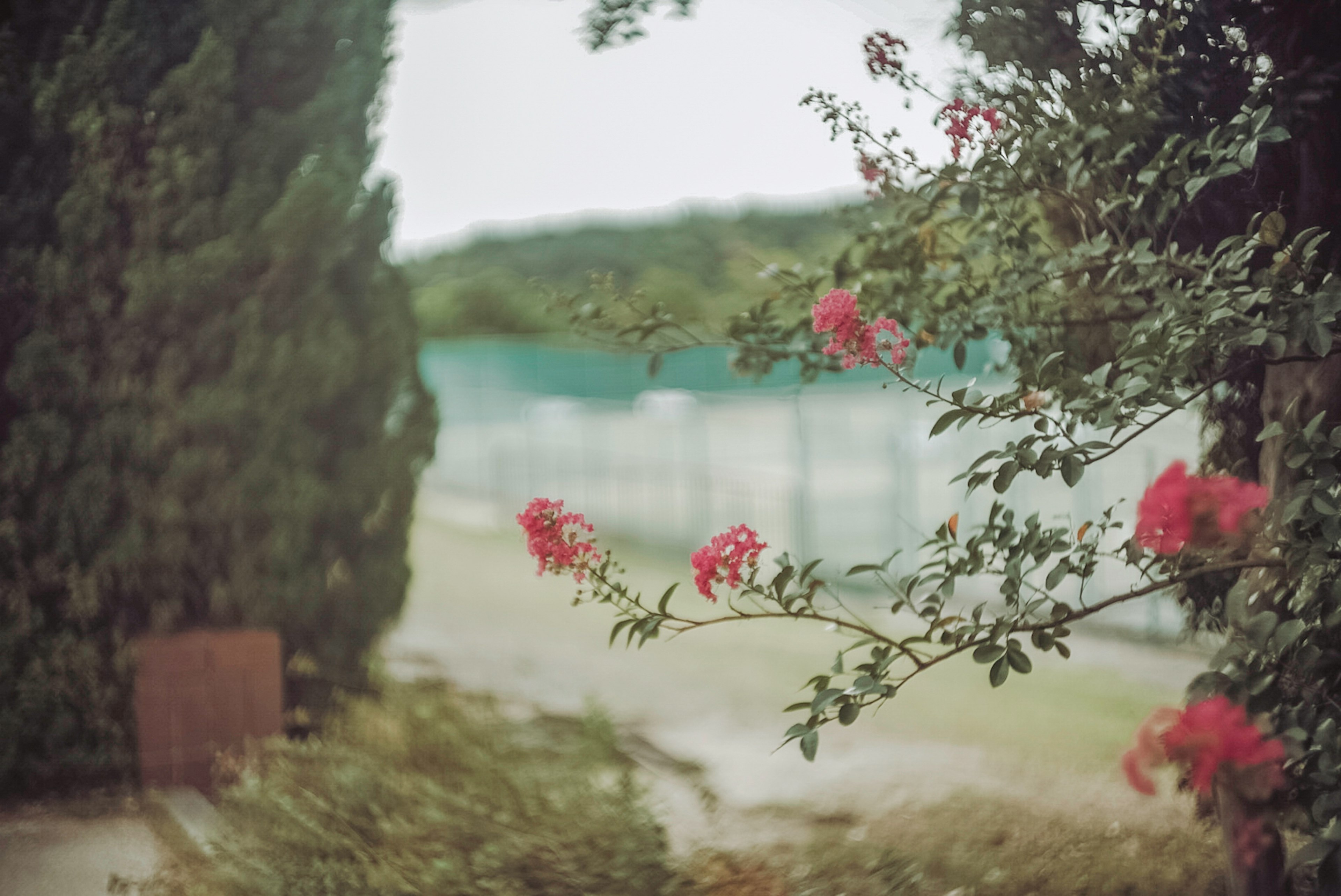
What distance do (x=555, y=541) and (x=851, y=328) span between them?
2.60ft

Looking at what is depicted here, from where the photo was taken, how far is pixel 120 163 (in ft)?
12.7

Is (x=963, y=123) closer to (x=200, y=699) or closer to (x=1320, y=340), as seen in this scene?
(x=1320, y=340)

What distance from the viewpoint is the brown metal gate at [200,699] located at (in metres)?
3.89

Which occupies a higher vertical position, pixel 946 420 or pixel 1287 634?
pixel 946 420

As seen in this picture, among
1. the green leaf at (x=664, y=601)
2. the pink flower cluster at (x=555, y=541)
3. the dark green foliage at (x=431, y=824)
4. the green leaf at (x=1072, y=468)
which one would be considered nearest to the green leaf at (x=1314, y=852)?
the green leaf at (x=1072, y=468)

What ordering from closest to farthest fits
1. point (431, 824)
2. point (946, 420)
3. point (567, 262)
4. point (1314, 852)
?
point (1314, 852)
point (946, 420)
point (431, 824)
point (567, 262)

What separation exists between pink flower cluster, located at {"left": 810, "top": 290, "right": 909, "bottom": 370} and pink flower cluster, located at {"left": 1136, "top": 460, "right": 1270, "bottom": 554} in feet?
1.93

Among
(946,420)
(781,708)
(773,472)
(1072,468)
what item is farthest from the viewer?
(773,472)

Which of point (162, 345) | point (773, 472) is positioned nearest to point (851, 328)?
point (162, 345)

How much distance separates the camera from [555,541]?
7.84ft

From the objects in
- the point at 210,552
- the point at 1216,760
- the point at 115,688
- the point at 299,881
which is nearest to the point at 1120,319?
the point at 1216,760

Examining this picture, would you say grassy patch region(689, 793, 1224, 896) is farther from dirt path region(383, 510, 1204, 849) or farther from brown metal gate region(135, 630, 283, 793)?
brown metal gate region(135, 630, 283, 793)

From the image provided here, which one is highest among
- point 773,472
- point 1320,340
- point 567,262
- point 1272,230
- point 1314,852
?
point 567,262

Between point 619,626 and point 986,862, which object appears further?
point 986,862
